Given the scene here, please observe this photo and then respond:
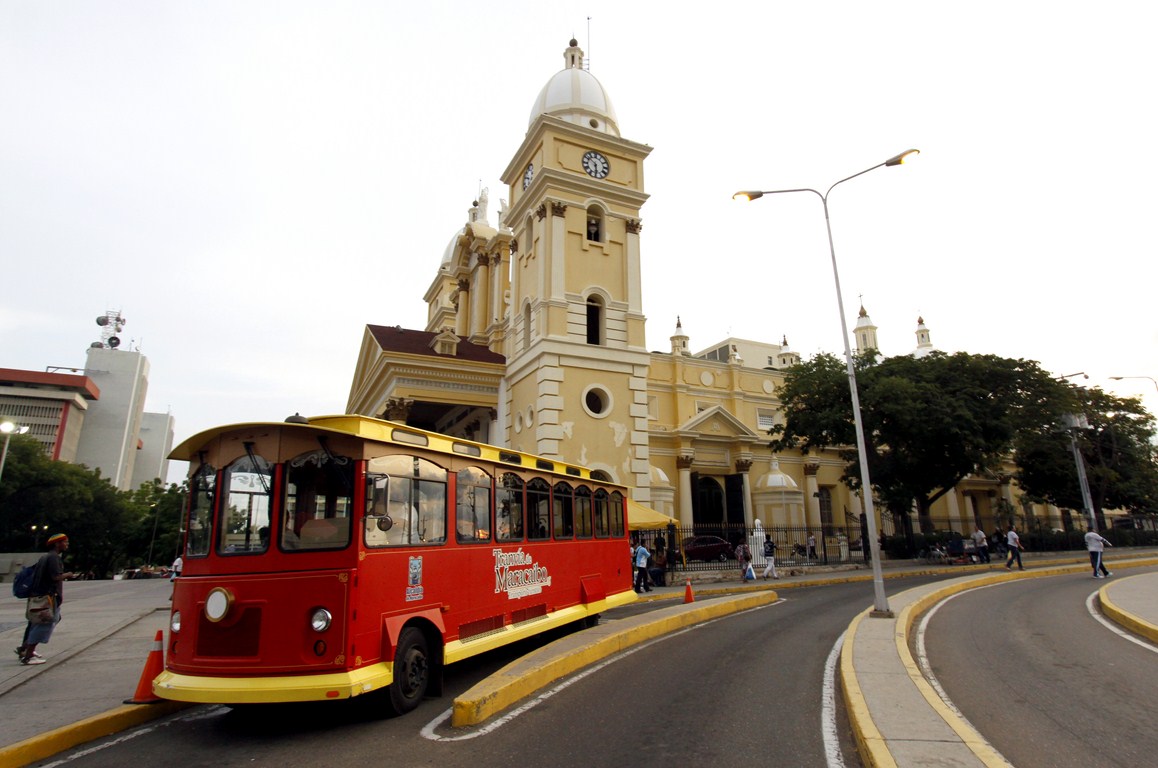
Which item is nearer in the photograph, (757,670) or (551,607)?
(757,670)

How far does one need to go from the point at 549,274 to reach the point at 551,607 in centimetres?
1813

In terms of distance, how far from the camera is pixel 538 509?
431 inches

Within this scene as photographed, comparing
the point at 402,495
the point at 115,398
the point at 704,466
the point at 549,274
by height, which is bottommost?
the point at 402,495

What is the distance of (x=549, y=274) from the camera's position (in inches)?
1073

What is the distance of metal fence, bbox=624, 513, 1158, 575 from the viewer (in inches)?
1057

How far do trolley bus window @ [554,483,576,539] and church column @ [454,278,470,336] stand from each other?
94.9 feet

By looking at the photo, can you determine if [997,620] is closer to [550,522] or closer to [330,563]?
[550,522]

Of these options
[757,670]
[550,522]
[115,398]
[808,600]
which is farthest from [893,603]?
[115,398]

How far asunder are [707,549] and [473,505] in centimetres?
2322

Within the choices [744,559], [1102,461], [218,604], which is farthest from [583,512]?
[1102,461]

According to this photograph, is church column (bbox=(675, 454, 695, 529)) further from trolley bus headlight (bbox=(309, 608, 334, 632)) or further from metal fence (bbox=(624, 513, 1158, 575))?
trolley bus headlight (bbox=(309, 608, 334, 632))

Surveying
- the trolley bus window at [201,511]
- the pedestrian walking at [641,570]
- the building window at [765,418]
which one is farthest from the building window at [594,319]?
the building window at [765,418]

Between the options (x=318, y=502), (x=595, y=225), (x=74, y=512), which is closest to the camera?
(x=318, y=502)

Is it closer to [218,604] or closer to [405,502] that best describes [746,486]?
[405,502]
